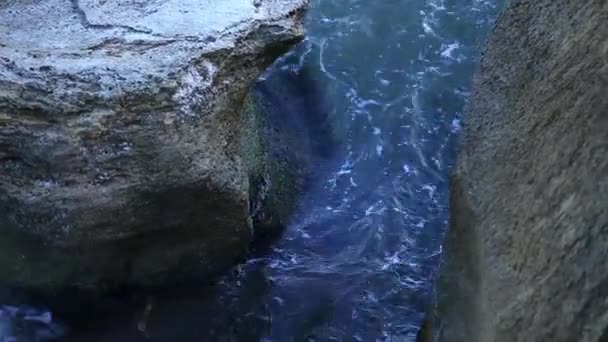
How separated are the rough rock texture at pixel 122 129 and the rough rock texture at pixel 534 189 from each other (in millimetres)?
944

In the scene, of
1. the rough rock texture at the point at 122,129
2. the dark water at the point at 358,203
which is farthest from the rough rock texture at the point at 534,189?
the rough rock texture at the point at 122,129

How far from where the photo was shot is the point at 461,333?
3080mm

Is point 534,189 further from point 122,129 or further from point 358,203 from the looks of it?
point 358,203

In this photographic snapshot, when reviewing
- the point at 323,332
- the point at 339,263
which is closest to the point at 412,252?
the point at 339,263

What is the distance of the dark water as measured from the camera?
163 inches

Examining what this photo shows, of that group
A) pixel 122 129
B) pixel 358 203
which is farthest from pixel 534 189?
pixel 358 203

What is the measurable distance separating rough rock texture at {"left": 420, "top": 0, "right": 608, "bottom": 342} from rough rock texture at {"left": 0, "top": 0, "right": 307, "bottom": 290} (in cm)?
94

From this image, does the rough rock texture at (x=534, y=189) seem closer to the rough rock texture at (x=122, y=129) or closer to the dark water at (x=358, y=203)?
the dark water at (x=358, y=203)

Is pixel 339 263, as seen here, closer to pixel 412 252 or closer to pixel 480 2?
pixel 412 252

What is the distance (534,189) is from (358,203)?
6.74 ft

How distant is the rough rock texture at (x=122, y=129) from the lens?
356cm

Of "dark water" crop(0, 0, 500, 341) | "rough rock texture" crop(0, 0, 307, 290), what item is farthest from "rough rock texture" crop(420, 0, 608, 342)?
"rough rock texture" crop(0, 0, 307, 290)

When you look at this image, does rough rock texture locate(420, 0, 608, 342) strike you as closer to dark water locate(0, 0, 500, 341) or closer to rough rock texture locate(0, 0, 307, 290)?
dark water locate(0, 0, 500, 341)

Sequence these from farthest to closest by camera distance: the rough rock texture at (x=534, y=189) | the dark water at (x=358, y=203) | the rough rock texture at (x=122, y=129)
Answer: the dark water at (x=358, y=203), the rough rock texture at (x=122, y=129), the rough rock texture at (x=534, y=189)
